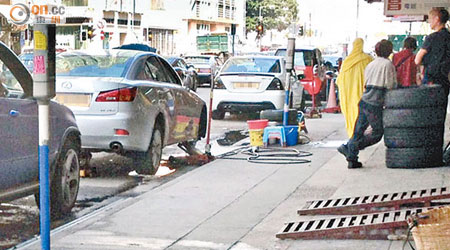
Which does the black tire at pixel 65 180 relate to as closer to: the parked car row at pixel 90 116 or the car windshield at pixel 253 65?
the parked car row at pixel 90 116

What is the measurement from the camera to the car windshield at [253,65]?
64.6 feet

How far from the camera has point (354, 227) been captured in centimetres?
682

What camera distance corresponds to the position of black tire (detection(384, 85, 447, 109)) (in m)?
10.3

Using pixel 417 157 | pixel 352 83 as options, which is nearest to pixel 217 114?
pixel 352 83

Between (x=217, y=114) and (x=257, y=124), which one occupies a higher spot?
(x=257, y=124)

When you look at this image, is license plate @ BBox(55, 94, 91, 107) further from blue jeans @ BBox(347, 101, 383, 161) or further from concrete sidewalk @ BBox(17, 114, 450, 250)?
blue jeans @ BBox(347, 101, 383, 161)

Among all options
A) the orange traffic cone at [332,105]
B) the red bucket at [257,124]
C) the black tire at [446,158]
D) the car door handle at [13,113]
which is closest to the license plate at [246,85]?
the orange traffic cone at [332,105]

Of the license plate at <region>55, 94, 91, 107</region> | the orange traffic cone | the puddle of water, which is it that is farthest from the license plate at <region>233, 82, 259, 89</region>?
the license plate at <region>55, 94, 91, 107</region>

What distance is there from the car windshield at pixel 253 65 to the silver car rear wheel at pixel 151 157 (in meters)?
8.52

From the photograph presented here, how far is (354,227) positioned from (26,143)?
3053mm

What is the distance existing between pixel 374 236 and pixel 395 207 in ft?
3.53

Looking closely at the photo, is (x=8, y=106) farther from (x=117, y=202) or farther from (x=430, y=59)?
(x=430, y=59)

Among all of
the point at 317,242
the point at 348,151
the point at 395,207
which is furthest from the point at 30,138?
the point at 348,151

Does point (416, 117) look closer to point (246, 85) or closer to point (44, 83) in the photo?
point (44, 83)
